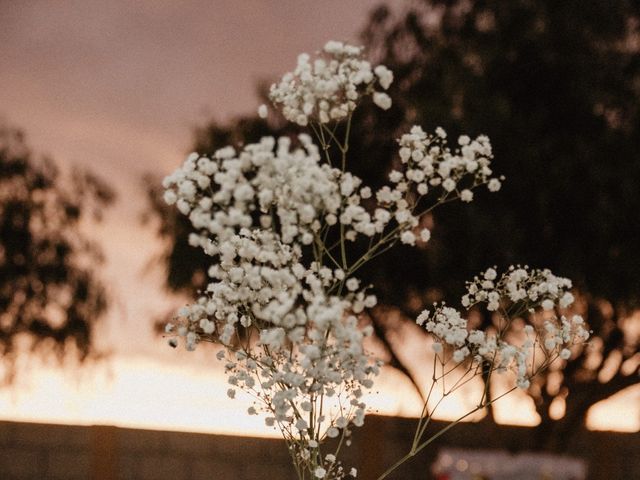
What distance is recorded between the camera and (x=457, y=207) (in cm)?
927

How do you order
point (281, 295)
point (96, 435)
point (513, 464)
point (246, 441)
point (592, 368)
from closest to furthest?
point (281, 295) → point (96, 435) → point (246, 441) → point (513, 464) → point (592, 368)

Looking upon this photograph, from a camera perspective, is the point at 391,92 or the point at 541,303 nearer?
the point at 541,303

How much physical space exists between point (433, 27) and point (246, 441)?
4.49 metres

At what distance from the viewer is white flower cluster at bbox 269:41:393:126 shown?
2.63 m

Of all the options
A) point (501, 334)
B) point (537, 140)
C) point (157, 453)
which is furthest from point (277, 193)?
point (537, 140)

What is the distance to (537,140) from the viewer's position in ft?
30.5

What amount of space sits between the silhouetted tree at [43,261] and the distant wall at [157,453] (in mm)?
4152

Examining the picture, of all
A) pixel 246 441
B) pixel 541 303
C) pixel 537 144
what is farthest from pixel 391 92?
pixel 541 303

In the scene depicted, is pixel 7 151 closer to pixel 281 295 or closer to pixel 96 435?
pixel 96 435

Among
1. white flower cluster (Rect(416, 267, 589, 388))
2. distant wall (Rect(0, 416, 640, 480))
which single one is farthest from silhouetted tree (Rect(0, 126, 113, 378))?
white flower cluster (Rect(416, 267, 589, 388))

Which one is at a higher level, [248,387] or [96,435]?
[96,435]

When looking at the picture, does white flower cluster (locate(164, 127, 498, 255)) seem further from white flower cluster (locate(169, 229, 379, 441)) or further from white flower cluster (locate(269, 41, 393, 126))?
white flower cluster (locate(269, 41, 393, 126))

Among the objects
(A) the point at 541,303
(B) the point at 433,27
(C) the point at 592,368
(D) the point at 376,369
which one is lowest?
(D) the point at 376,369

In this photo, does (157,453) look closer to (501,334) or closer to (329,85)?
(501,334)
